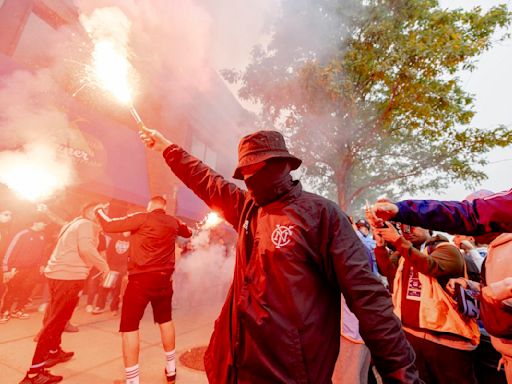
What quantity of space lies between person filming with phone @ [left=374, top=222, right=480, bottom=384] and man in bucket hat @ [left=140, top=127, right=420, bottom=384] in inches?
64.6

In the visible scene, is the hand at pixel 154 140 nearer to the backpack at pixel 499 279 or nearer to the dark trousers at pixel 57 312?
the backpack at pixel 499 279

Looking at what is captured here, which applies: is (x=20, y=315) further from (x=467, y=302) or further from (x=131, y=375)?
Result: (x=467, y=302)

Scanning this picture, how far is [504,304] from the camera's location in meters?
1.84

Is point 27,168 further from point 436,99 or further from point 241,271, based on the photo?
point 436,99

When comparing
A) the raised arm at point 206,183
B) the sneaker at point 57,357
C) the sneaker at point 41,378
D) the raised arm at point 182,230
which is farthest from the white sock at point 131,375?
the raised arm at point 206,183

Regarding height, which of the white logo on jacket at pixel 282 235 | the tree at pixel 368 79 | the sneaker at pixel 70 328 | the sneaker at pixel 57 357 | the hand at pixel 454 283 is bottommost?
the sneaker at pixel 57 357

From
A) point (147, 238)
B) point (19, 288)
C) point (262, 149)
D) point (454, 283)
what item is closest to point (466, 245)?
point (454, 283)

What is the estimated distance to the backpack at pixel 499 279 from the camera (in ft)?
6.17

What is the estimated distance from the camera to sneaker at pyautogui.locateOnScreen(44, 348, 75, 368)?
3964 millimetres

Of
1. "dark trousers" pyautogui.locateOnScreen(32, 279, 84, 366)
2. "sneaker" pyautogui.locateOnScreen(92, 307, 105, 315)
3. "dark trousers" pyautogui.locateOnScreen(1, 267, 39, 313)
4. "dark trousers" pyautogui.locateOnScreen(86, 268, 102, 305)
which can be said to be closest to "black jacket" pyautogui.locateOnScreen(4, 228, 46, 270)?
"dark trousers" pyautogui.locateOnScreen(1, 267, 39, 313)

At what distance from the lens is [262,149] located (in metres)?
1.77

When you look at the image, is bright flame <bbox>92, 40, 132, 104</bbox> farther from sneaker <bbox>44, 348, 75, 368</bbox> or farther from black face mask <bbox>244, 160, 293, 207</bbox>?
sneaker <bbox>44, 348, 75, 368</bbox>

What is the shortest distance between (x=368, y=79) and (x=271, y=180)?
9.26m

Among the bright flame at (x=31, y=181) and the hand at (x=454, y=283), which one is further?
the bright flame at (x=31, y=181)
